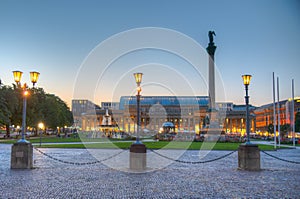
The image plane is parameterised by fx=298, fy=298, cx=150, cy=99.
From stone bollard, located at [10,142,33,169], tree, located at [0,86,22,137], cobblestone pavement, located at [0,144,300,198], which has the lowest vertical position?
cobblestone pavement, located at [0,144,300,198]

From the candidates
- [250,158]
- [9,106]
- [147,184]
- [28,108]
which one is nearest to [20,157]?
[147,184]

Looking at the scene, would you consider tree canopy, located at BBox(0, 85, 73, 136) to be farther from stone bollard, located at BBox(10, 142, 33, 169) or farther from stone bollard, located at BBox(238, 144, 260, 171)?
stone bollard, located at BBox(238, 144, 260, 171)

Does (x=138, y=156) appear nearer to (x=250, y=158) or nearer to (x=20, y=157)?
(x=250, y=158)

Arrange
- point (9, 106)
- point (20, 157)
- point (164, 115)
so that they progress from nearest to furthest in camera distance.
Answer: point (20, 157) → point (9, 106) → point (164, 115)

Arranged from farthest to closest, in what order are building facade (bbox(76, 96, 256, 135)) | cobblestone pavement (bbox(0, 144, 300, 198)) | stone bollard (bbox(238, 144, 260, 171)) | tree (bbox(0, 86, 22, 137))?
1. building facade (bbox(76, 96, 256, 135))
2. tree (bbox(0, 86, 22, 137))
3. stone bollard (bbox(238, 144, 260, 171))
4. cobblestone pavement (bbox(0, 144, 300, 198))

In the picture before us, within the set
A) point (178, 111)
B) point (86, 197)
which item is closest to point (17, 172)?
point (86, 197)

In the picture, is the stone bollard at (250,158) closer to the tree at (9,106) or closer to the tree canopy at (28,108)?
the tree canopy at (28,108)

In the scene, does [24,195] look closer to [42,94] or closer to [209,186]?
[209,186]

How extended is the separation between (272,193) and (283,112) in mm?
141471

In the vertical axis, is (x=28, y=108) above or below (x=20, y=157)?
above

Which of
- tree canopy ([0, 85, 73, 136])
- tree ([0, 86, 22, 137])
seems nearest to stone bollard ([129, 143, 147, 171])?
tree canopy ([0, 85, 73, 136])

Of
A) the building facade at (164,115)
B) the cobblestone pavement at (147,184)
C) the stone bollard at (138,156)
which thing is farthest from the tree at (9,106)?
the building facade at (164,115)

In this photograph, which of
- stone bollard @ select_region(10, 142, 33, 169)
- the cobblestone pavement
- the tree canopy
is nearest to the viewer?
the cobblestone pavement

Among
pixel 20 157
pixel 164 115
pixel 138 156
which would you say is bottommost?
pixel 20 157
